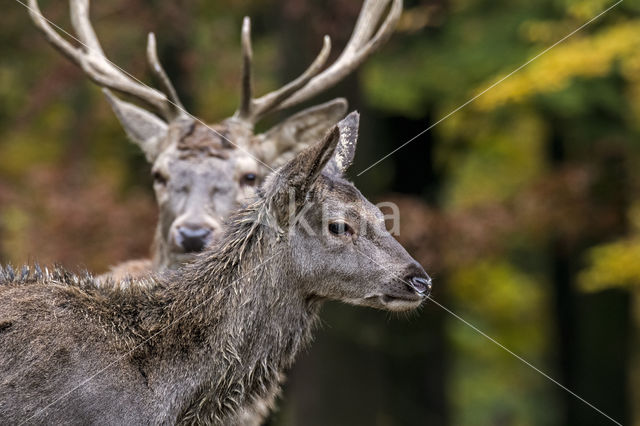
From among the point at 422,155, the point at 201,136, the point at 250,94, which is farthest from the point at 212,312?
the point at 422,155

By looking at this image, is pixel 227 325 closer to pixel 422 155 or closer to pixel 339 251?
pixel 339 251

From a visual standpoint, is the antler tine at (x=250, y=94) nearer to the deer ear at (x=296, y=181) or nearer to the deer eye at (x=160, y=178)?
the deer eye at (x=160, y=178)

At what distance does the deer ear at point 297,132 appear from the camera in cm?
838

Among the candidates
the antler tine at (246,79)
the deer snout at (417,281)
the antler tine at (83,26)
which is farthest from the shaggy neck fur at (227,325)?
the antler tine at (83,26)

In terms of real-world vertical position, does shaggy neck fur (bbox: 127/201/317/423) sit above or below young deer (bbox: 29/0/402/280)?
below

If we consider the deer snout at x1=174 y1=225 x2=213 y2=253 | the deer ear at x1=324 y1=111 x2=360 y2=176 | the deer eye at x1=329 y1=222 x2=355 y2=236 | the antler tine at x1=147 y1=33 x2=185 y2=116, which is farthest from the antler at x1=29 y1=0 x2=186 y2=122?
the deer eye at x1=329 y1=222 x2=355 y2=236

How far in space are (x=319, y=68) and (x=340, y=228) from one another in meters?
3.29

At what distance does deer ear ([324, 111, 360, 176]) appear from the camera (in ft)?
19.7

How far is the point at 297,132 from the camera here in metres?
8.46

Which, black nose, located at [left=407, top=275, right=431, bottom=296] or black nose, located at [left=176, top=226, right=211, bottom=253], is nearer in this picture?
black nose, located at [left=407, top=275, right=431, bottom=296]

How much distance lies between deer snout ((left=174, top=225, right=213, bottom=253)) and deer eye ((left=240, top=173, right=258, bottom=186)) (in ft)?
2.58

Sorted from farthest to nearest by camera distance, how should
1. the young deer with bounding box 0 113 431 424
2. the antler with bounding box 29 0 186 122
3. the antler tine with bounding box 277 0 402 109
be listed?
1. the antler tine with bounding box 277 0 402 109
2. the antler with bounding box 29 0 186 122
3. the young deer with bounding box 0 113 431 424

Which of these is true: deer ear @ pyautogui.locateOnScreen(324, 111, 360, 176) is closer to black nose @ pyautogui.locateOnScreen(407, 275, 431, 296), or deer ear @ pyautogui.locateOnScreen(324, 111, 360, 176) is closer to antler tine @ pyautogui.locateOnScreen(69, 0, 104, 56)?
black nose @ pyautogui.locateOnScreen(407, 275, 431, 296)

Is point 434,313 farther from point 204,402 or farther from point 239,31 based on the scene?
point 204,402
